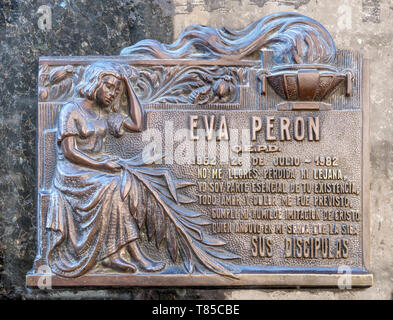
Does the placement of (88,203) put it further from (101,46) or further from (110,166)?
(101,46)

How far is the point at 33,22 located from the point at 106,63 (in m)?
0.87

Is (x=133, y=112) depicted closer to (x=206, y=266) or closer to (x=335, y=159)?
(x=206, y=266)

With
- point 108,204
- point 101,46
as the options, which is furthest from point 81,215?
point 101,46

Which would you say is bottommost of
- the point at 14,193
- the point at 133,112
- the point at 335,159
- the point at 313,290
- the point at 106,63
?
the point at 313,290

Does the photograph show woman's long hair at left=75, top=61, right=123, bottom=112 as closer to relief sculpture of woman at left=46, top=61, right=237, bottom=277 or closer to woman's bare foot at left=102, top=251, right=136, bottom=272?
relief sculpture of woman at left=46, top=61, right=237, bottom=277

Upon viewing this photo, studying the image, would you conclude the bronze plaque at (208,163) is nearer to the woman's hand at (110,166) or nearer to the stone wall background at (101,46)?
the woman's hand at (110,166)

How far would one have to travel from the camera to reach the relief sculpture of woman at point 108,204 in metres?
4.00

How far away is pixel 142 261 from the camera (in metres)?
4.02

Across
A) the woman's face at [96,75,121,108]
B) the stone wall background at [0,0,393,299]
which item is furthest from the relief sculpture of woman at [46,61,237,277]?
the stone wall background at [0,0,393,299]

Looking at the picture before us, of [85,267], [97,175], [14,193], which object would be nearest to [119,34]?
[97,175]

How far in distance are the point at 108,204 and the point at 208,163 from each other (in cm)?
91

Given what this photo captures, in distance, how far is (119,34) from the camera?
4352 millimetres

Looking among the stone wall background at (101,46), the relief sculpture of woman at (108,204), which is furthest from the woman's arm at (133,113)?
the stone wall background at (101,46)

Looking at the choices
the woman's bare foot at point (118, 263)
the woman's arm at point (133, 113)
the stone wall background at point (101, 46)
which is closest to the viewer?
the woman's bare foot at point (118, 263)
